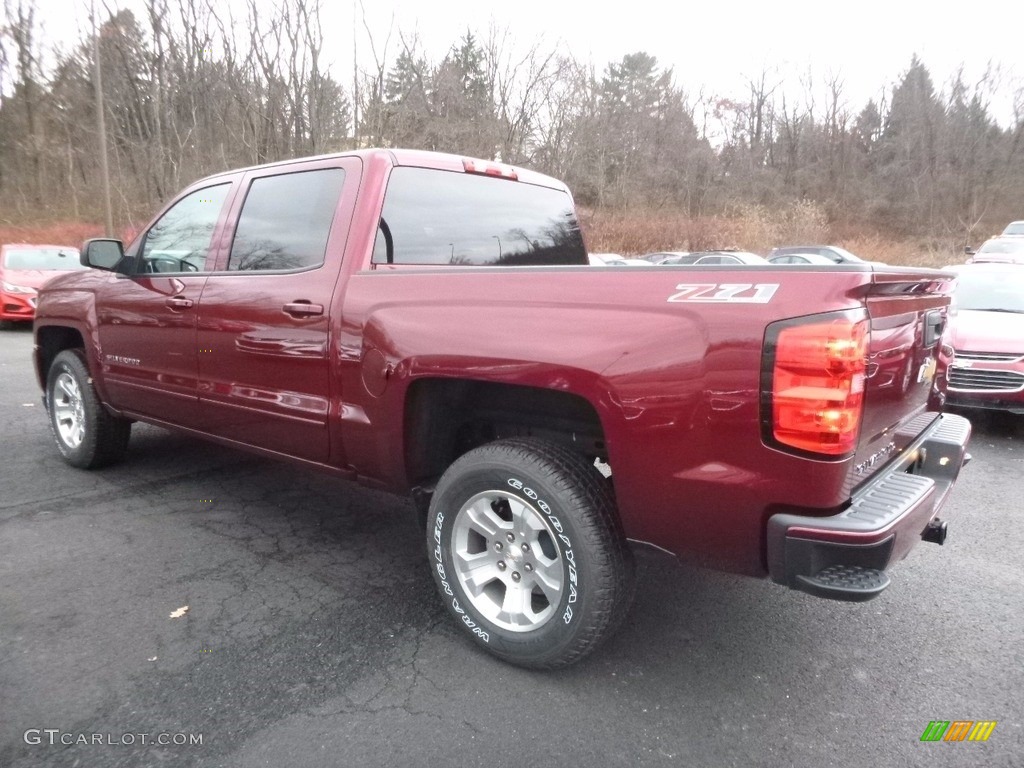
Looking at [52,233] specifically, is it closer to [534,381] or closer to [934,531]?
[534,381]

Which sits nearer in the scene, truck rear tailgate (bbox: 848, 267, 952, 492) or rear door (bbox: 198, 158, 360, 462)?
truck rear tailgate (bbox: 848, 267, 952, 492)

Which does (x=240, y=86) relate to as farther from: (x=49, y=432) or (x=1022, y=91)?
(x=1022, y=91)

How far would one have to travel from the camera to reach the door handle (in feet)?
10.1

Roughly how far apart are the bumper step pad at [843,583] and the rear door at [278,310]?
2.06m

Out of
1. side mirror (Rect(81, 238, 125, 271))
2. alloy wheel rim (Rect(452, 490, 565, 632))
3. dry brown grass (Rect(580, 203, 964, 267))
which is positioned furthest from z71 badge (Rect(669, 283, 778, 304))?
dry brown grass (Rect(580, 203, 964, 267))

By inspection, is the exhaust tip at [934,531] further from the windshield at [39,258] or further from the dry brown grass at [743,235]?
the dry brown grass at [743,235]

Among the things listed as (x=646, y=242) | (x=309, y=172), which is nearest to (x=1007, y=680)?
(x=309, y=172)

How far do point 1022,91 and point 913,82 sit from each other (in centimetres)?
668

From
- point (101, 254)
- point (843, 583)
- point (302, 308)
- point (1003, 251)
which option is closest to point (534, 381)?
point (843, 583)

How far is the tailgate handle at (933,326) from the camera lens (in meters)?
2.58

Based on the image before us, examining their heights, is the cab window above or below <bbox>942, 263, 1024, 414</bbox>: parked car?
above

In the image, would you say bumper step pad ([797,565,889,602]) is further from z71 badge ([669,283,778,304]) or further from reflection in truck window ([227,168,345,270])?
reflection in truck window ([227,168,345,270])

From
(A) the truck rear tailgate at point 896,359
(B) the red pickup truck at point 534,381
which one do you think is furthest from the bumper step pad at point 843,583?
(A) the truck rear tailgate at point 896,359

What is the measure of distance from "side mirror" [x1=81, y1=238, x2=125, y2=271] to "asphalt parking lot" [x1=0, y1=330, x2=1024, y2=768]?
4.84 ft
